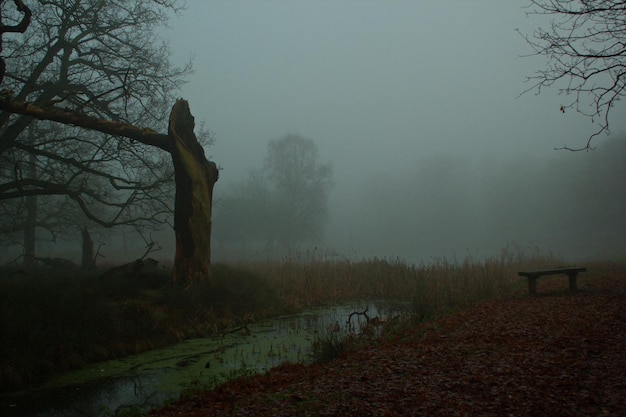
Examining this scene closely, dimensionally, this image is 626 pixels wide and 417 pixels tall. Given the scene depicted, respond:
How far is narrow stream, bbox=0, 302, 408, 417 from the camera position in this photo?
16.2 feet

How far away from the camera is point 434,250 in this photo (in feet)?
155

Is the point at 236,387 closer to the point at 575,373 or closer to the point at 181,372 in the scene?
the point at 181,372

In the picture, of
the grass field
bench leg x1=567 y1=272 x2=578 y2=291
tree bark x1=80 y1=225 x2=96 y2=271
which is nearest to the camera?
the grass field

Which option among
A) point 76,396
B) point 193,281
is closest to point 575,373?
point 76,396

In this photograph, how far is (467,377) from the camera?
419cm

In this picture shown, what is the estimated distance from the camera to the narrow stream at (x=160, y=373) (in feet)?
16.2

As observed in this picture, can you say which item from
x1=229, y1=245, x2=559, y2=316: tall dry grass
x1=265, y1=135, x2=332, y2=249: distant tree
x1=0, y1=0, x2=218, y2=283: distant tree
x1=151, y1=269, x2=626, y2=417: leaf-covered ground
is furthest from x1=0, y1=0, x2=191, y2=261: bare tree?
x1=265, y1=135, x2=332, y2=249: distant tree

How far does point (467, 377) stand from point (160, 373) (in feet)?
12.8

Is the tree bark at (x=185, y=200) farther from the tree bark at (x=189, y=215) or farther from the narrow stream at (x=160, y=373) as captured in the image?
the narrow stream at (x=160, y=373)

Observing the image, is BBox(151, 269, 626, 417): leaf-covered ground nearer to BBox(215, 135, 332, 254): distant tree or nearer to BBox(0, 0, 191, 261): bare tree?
BBox(0, 0, 191, 261): bare tree

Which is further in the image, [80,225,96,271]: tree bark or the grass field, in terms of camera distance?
[80,225,96,271]: tree bark

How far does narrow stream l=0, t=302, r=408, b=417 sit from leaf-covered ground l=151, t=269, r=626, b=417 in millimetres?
684

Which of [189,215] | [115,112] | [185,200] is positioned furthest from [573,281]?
[115,112]

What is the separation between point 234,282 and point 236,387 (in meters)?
6.08
